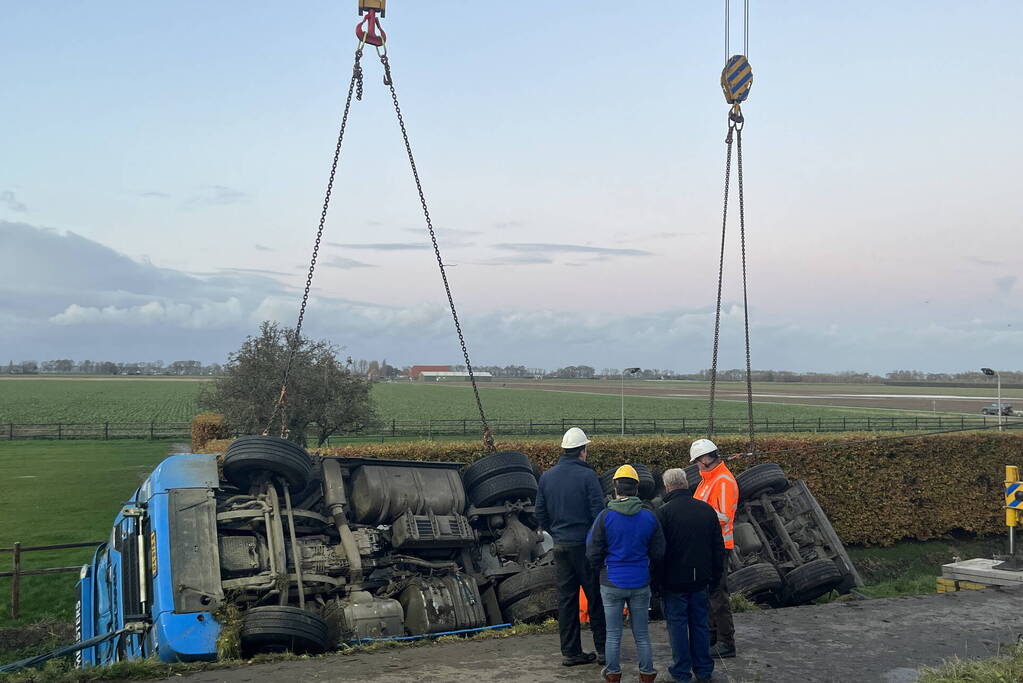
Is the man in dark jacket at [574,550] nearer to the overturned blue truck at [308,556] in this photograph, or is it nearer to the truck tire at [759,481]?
the overturned blue truck at [308,556]

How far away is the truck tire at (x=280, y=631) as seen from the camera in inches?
304

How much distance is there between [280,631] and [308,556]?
136cm

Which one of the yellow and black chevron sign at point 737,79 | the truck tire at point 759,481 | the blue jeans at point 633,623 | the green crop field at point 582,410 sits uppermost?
the yellow and black chevron sign at point 737,79

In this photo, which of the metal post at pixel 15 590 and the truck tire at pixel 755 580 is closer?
the truck tire at pixel 755 580

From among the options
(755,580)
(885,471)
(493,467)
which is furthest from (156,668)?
(885,471)

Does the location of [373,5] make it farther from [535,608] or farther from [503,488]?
[535,608]

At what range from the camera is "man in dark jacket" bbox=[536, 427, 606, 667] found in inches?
284

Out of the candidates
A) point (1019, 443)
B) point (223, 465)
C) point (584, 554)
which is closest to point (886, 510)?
point (1019, 443)

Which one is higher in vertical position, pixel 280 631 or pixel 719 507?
pixel 719 507

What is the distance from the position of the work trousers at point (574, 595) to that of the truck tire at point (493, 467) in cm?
338

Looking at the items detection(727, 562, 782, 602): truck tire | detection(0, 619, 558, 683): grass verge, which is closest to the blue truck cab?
detection(0, 619, 558, 683): grass verge

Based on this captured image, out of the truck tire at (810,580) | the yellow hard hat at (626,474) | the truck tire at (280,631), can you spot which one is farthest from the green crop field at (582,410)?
the yellow hard hat at (626,474)

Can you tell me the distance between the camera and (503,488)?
34.4 feet

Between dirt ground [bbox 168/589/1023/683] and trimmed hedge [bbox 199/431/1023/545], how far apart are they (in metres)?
7.59
